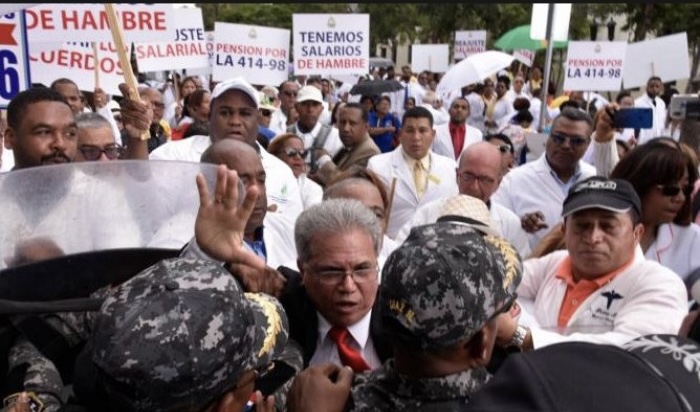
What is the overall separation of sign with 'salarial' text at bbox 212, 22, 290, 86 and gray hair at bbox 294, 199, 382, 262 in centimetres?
691

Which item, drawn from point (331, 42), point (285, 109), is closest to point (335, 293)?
point (331, 42)

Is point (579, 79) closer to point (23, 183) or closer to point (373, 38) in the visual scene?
point (23, 183)

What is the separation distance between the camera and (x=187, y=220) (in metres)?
2.24

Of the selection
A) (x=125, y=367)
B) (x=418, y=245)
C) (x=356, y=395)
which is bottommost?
(x=356, y=395)

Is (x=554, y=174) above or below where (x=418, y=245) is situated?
below

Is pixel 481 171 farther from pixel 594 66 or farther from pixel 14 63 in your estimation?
pixel 594 66

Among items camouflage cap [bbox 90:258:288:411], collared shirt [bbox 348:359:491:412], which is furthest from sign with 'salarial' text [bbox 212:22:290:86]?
camouflage cap [bbox 90:258:288:411]

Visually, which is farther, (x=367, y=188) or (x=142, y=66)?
(x=142, y=66)

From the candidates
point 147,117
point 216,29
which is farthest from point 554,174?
point 216,29

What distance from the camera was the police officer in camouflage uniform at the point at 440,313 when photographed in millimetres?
1646

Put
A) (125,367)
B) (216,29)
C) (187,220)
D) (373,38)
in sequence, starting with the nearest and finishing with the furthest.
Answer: (125,367) < (187,220) < (216,29) < (373,38)

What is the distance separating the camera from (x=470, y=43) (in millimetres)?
19969

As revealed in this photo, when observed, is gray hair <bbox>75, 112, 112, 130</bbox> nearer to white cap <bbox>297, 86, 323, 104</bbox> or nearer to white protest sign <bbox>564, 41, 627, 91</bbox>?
white cap <bbox>297, 86, 323, 104</bbox>

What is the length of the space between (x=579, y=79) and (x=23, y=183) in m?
8.45
